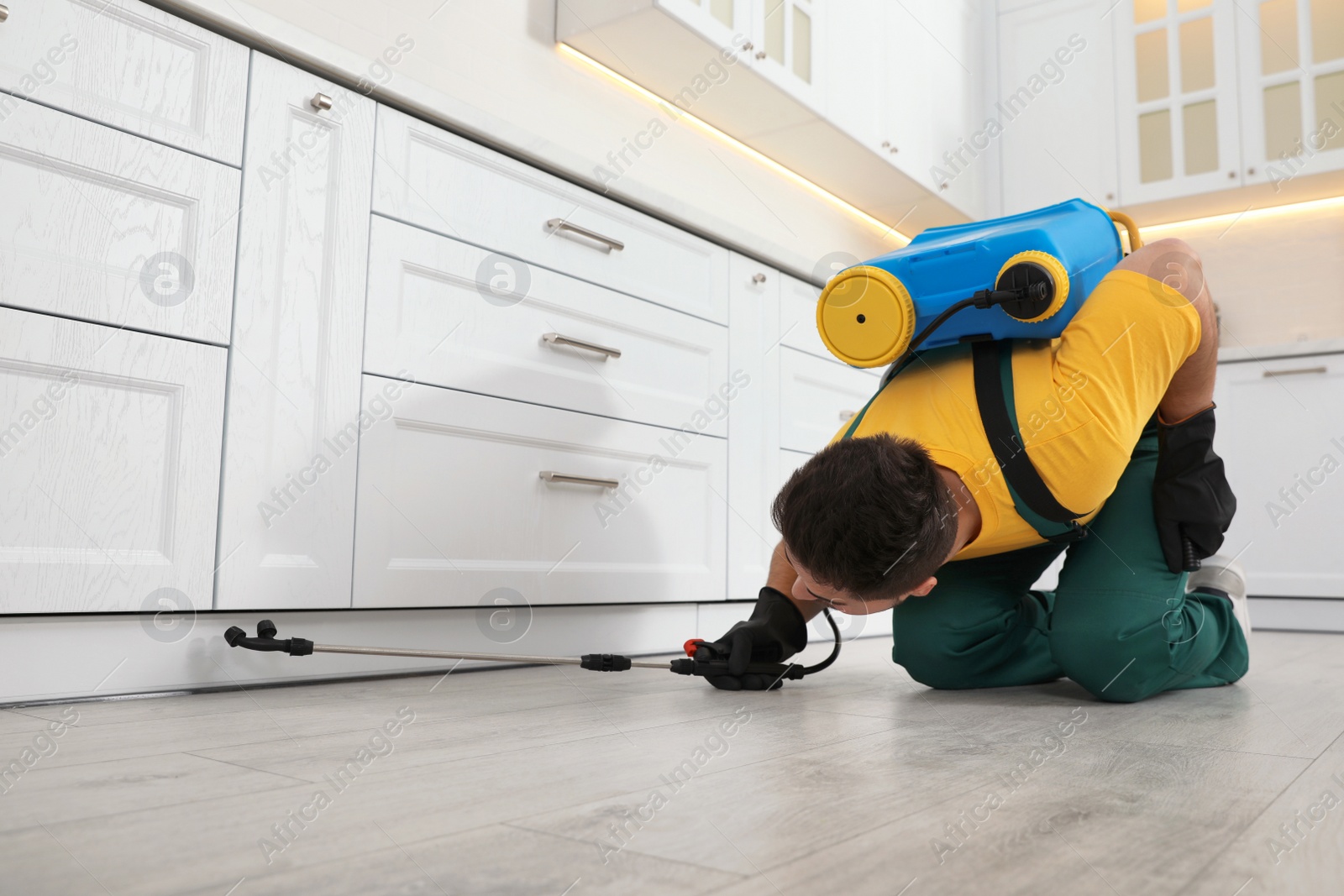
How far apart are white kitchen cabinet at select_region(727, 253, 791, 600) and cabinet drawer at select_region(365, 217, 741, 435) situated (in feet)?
0.25

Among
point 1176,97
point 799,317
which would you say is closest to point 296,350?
point 799,317

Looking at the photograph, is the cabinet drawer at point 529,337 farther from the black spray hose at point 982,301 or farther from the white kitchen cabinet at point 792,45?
the white kitchen cabinet at point 792,45

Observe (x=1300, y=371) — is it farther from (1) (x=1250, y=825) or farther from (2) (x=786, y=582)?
(1) (x=1250, y=825)

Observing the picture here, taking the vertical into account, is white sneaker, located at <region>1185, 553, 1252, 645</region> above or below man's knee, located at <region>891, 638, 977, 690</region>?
above

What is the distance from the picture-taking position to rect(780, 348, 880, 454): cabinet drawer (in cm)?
217

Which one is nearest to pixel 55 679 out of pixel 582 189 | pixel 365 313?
pixel 365 313

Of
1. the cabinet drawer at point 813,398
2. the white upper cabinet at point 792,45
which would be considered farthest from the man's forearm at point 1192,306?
the white upper cabinet at point 792,45

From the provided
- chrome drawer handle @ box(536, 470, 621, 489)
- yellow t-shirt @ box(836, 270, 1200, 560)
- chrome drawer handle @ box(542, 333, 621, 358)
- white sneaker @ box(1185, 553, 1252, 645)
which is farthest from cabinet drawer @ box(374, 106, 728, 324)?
white sneaker @ box(1185, 553, 1252, 645)

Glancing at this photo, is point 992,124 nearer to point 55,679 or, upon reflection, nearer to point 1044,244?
point 1044,244

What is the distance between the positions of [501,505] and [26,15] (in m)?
0.85

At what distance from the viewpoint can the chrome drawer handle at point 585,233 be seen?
164 centimetres

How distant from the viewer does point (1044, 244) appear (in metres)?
1.11

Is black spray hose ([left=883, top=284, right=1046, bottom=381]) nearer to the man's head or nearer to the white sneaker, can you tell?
the man's head

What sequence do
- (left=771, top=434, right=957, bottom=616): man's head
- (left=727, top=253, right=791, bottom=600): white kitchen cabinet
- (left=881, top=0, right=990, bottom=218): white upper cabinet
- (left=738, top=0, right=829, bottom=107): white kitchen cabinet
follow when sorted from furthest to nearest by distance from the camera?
(left=881, top=0, right=990, bottom=218): white upper cabinet → (left=738, top=0, right=829, bottom=107): white kitchen cabinet → (left=727, top=253, right=791, bottom=600): white kitchen cabinet → (left=771, top=434, right=957, bottom=616): man's head
